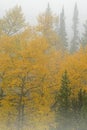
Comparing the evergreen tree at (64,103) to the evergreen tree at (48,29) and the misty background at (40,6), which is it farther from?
the misty background at (40,6)

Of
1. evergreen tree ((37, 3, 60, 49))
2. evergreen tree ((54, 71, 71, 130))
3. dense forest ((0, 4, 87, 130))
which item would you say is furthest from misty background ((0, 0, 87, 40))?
evergreen tree ((54, 71, 71, 130))

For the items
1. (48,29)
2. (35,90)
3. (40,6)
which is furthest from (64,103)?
(40,6)

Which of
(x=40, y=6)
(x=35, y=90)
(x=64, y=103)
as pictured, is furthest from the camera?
(x=40, y=6)

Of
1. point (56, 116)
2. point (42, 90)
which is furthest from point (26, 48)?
point (56, 116)

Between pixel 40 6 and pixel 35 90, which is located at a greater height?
pixel 40 6

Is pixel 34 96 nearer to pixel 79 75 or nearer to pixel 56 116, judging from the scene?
pixel 56 116

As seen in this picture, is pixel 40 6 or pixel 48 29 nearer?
pixel 48 29

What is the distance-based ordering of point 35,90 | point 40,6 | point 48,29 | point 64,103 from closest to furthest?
point 64,103, point 35,90, point 48,29, point 40,6

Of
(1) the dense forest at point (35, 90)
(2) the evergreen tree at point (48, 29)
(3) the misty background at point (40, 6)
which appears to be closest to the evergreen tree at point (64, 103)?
(1) the dense forest at point (35, 90)

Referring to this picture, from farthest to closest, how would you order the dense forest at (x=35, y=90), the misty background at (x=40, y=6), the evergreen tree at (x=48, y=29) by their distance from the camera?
the misty background at (x=40, y=6) → the evergreen tree at (x=48, y=29) → the dense forest at (x=35, y=90)

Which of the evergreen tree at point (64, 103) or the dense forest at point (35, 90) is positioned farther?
the dense forest at point (35, 90)

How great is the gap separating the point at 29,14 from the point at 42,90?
360 ft

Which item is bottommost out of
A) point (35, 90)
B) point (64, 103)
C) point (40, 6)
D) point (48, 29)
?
point (64, 103)

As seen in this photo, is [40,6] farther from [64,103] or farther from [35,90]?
[64,103]
